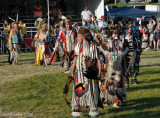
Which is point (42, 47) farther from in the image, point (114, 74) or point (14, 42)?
point (114, 74)

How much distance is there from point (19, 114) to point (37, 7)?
1618cm

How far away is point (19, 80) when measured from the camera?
11.2 meters

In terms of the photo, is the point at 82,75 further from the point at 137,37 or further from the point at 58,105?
the point at 137,37

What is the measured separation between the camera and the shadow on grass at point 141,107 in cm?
709

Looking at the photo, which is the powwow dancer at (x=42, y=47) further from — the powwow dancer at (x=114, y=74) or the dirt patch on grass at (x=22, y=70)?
the powwow dancer at (x=114, y=74)

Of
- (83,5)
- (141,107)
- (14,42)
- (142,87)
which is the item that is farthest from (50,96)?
(83,5)

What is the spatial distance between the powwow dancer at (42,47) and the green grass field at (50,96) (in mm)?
740

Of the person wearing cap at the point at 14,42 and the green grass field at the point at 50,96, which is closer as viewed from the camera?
the green grass field at the point at 50,96

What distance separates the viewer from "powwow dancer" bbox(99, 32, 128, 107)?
24.7 feet

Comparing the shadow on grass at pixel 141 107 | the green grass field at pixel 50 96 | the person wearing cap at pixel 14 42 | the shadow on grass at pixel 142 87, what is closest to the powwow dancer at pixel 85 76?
the green grass field at pixel 50 96

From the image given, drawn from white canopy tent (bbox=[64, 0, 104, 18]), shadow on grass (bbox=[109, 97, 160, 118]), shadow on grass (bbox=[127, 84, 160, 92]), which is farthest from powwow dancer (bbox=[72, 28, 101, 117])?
white canopy tent (bbox=[64, 0, 104, 18])

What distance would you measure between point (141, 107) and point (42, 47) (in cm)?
701

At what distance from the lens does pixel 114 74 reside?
25.0ft

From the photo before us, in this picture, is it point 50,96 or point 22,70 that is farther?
point 22,70
